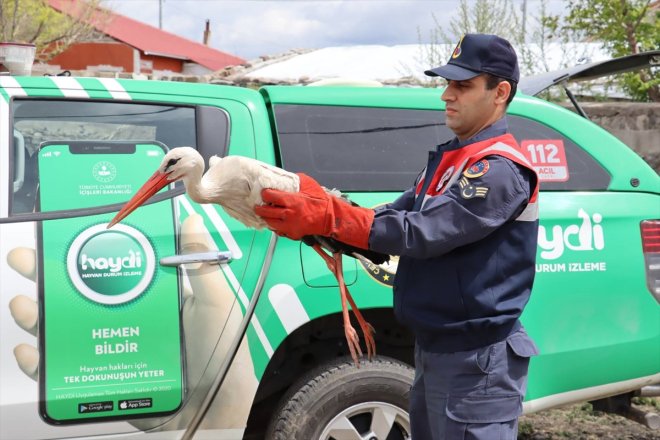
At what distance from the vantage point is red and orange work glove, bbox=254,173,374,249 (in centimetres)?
197

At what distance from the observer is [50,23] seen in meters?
15.0

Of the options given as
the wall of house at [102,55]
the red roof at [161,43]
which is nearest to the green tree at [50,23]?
the wall of house at [102,55]

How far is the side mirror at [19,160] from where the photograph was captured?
2877mm

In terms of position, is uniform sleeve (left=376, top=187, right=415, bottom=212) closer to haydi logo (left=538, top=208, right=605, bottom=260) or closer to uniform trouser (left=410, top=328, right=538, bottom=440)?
uniform trouser (left=410, top=328, right=538, bottom=440)

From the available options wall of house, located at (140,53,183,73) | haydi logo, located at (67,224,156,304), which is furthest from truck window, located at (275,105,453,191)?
wall of house, located at (140,53,183,73)

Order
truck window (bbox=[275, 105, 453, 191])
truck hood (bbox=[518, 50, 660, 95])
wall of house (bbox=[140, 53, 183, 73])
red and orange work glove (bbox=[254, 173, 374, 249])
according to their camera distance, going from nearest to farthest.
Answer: red and orange work glove (bbox=[254, 173, 374, 249]), truck window (bbox=[275, 105, 453, 191]), truck hood (bbox=[518, 50, 660, 95]), wall of house (bbox=[140, 53, 183, 73])

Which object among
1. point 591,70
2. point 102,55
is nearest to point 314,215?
point 591,70

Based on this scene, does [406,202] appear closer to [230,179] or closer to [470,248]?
[470,248]

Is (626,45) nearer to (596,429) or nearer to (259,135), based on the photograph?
(596,429)

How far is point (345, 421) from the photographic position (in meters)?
3.10

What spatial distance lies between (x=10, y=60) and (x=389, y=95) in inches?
64.7

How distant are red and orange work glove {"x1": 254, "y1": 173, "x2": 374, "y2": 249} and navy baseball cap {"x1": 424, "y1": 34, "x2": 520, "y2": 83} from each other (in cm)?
50

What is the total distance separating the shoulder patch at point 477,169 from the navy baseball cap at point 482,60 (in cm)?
25

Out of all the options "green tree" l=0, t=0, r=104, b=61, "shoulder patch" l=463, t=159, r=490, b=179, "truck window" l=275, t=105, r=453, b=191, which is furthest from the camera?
"green tree" l=0, t=0, r=104, b=61
